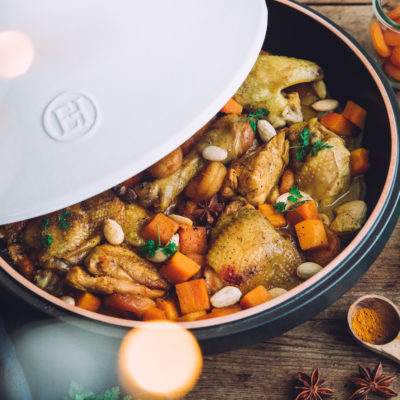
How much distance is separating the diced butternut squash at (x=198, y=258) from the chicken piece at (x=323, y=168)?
1.62 feet

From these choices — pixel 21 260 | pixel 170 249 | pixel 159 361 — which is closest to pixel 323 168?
pixel 170 249

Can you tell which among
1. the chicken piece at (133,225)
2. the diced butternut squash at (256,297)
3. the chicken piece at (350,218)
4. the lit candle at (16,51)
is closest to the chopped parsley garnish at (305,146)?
the chicken piece at (350,218)

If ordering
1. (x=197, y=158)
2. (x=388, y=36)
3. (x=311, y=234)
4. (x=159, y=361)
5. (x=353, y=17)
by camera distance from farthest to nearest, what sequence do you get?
(x=353, y=17) → (x=388, y=36) → (x=197, y=158) → (x=311, y=234) → (x=159, y=361)

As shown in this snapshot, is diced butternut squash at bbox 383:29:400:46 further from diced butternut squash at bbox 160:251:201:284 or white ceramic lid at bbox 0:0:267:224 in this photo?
diced butternut squash at bbox 160:251:201:284

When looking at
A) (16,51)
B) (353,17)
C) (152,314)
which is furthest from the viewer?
(353,17)

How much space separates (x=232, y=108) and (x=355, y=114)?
54 cm

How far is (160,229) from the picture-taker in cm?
166

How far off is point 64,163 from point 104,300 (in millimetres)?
631

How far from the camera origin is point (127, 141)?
1172 millimetres

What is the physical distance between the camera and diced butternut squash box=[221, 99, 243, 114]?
1871 mm

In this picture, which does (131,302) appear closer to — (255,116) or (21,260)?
(21,260)

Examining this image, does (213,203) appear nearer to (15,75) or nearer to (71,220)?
(71,220)

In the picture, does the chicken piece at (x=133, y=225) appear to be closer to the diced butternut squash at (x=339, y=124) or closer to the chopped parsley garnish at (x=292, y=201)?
Answer: the chopped parsley garnish at (x=292, y=201)

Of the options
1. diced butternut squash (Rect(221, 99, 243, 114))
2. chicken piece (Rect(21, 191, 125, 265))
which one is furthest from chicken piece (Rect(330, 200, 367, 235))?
chicken piece (Rect(21, 191, 125, 265))
